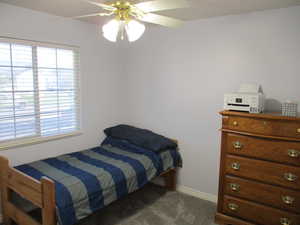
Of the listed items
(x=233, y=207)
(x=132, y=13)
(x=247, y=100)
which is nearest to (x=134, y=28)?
(x=132, y=13)

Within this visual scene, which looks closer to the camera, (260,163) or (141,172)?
A: (260,163)

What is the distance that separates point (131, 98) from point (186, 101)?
3.20 ft

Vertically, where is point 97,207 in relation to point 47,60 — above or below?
below

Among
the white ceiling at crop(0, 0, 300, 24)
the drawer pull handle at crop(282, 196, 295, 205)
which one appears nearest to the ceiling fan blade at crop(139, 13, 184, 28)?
the white ceiling at crop(0, 0, 300, 24)

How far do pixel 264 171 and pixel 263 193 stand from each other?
222 millimetres

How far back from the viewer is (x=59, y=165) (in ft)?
8.40

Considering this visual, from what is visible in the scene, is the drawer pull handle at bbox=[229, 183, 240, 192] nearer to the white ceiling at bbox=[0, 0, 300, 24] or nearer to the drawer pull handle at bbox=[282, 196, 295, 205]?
the drawer pull handle at bbox=[282, 196, 295, 205]

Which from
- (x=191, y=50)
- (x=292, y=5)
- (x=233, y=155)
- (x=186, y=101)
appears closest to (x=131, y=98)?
(x=186, y=101)

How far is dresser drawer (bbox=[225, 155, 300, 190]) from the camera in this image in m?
2.12

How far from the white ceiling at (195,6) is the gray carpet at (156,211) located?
227 cm

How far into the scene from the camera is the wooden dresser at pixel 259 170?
2.12 meters

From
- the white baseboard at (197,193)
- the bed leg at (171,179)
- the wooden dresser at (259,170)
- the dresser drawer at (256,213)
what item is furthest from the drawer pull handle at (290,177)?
the bed leg at (171,179)

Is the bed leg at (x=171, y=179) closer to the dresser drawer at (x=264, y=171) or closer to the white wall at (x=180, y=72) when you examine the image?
the white wall at (x=180, y=72)

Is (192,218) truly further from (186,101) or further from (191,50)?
(191,50)
